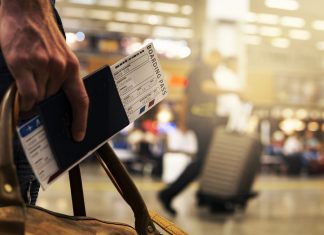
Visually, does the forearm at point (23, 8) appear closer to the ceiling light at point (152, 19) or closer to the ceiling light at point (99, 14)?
the ceiling light at point (152, 19)

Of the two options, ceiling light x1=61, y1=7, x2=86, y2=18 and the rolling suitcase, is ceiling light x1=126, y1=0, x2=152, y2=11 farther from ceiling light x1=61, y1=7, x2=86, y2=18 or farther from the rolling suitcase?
the rolling suitcase

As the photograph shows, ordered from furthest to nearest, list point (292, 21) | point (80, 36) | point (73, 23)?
point (73, 23) → point (292, 21) → point (80, 36)

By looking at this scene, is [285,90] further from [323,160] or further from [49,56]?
[49,56]

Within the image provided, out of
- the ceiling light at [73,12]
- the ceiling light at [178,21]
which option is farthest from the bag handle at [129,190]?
the ceiling light at [178,21]

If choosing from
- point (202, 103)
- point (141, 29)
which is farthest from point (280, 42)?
point (202, 103)

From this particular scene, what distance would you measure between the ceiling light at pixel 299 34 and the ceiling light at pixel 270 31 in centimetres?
46

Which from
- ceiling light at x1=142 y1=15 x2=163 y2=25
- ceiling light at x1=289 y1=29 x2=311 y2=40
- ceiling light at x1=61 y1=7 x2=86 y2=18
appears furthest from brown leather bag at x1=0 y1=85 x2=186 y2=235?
ceiling light at x1=142 y1=15 x2=163 y2=25

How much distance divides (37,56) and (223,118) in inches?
260

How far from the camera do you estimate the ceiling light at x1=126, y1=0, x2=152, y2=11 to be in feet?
57.5

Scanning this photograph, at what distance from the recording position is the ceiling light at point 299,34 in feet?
61.2

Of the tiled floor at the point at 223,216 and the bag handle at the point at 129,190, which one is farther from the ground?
the bag handle at the point at 129,190

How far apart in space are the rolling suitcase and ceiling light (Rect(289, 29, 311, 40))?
1367 centimetres

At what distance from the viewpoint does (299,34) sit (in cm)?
1922

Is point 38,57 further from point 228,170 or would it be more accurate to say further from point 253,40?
point 253,40
